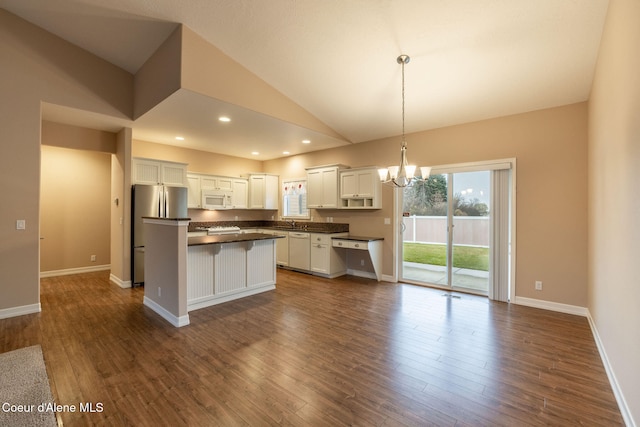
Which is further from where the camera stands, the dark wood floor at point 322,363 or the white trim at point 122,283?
the white trim at point 122,283

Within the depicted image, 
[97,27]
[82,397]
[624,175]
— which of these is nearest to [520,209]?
[624,175]

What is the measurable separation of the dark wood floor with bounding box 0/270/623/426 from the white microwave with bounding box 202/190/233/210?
9.43ft

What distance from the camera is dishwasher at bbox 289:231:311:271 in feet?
19.8

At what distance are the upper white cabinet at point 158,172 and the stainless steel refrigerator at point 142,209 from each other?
1.18 ft

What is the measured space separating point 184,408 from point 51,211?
5.99m

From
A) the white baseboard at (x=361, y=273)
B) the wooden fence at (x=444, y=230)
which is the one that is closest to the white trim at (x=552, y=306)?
the wooden fence at (x=444, y=230)

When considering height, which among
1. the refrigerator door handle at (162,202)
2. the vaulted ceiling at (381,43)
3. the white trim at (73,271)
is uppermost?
the vaulted ceiling at (381,43)

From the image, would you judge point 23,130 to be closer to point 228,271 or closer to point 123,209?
point 123,209

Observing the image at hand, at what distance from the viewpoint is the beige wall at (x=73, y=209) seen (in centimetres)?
564

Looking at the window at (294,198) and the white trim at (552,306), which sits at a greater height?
the window at (294,198)

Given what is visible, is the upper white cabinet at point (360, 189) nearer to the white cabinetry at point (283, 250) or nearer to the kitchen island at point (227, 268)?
the white cabinetry at point (283, 250)

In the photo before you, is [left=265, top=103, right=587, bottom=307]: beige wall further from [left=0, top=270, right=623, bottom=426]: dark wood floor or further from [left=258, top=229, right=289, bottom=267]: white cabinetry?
[left=258, top=229, right=289, bottom=267]: white cabinetry

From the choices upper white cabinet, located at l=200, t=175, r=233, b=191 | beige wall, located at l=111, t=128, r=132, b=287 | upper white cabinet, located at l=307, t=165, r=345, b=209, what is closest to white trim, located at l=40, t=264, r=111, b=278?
beige wall, located at l=111, t=128, r=132, b=287

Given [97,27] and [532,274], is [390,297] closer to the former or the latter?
[532,274]
